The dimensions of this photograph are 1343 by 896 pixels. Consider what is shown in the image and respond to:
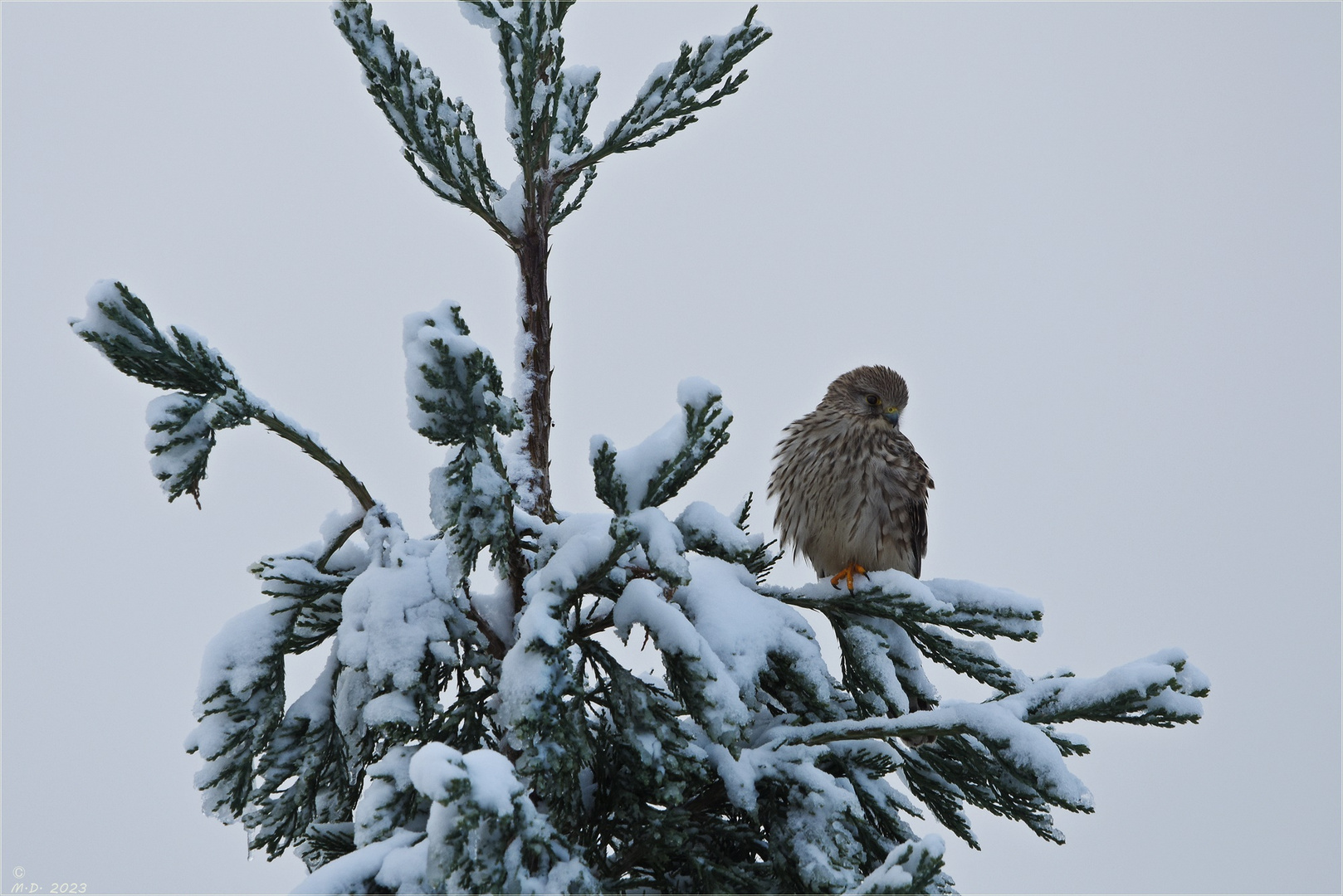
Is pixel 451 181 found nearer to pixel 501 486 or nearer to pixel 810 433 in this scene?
pixel 501 486

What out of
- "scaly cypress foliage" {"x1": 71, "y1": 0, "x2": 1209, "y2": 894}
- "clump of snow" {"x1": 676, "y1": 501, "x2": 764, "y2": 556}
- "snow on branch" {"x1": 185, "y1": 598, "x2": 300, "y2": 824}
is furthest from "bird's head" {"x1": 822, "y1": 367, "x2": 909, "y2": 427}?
"snow on branch" {"x1": 185, "y1": 598, "x2": 300, "y2": 824}

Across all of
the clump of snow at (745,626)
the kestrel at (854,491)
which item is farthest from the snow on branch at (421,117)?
the kestrel at (854,491)

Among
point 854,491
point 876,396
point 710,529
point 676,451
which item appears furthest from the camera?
point 876,396

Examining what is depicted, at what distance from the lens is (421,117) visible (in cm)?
357

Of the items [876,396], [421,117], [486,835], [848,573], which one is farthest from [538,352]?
[876,396]

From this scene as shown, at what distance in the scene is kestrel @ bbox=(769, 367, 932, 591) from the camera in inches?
185

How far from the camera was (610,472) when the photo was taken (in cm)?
244

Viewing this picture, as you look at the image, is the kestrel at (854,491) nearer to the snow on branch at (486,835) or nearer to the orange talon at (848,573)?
the orange talon at (848,573)

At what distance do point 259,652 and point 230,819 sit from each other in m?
0.50

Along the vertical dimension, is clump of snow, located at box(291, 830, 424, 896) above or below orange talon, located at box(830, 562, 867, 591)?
below

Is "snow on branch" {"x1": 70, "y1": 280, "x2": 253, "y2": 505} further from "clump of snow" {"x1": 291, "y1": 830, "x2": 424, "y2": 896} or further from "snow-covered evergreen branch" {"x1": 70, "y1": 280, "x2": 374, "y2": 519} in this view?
"clump of snow" {"x1": 291, "y1": 830, "x2": 424, "y2": 896}

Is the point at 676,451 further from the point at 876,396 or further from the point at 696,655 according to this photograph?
the point at 876,396

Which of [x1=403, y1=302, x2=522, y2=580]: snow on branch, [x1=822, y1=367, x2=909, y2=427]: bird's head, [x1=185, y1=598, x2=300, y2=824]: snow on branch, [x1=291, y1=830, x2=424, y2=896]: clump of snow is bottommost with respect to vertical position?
[x1=291, y1=830, x2=424, y2=896]: clump of snow

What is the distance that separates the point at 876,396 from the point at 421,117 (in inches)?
107
